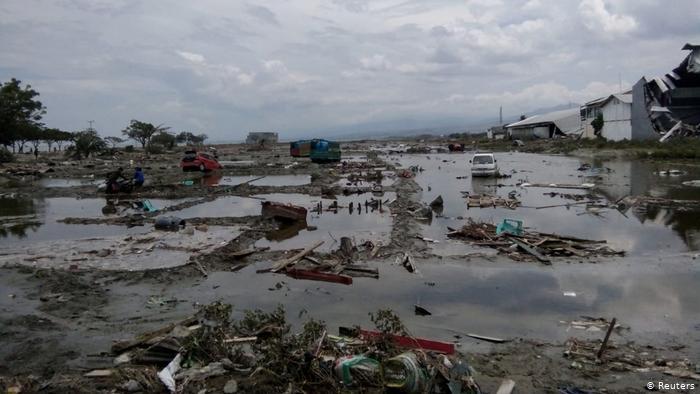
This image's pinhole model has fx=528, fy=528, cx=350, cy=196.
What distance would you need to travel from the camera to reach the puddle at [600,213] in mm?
16344

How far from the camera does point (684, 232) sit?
1689 centimetres

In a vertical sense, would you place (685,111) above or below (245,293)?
above

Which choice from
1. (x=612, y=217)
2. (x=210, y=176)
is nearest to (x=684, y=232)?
(x=612, y=217)

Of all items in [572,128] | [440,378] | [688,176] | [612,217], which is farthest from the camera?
[572,128]

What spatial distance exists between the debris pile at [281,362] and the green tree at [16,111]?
57934 millimetres

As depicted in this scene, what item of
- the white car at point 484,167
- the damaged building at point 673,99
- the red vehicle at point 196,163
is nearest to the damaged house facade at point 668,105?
the damaged building at point 673,99

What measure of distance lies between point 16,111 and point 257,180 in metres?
36.4

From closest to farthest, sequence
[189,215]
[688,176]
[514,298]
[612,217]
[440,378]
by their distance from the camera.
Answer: [440,378] → [514,298] → [612,217] → [189,215] → [688,176]

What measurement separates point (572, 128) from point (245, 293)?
8712 centimetres

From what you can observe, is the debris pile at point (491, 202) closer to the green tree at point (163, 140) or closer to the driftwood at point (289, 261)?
the driftwood at point (289, 261)

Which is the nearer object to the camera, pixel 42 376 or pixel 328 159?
pixel 42 376

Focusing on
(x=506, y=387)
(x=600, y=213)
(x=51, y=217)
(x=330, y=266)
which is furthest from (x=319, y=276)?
(x=51, y=217)

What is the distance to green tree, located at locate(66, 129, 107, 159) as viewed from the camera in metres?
64.6

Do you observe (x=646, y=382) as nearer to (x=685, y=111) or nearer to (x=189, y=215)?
(x=189, y=215)
